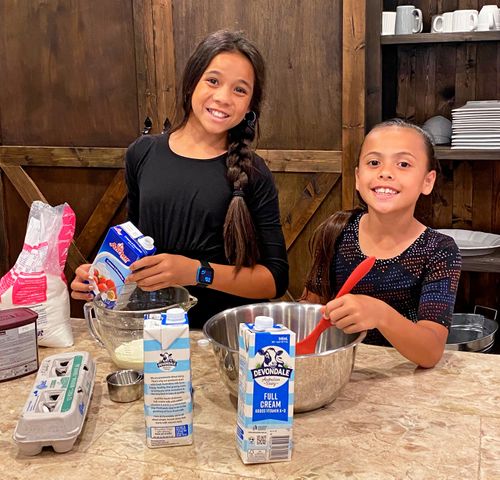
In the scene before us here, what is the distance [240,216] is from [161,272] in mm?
373

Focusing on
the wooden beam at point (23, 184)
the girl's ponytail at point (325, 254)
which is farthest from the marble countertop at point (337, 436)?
the wooden beam at point (23, 184)

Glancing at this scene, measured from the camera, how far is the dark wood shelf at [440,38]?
2.55 m

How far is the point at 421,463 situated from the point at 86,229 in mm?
2670

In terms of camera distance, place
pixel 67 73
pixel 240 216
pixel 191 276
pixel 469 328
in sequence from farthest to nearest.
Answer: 1. pixel 67 73
2. pixel 469 328
3. pixel 240 216
4. pixel 191 276

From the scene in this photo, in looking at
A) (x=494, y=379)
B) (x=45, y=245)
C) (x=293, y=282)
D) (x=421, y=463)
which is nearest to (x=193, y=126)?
(x=45, y=245)

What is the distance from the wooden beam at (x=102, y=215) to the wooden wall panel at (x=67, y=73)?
0.21m

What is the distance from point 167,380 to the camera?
0.94 meters

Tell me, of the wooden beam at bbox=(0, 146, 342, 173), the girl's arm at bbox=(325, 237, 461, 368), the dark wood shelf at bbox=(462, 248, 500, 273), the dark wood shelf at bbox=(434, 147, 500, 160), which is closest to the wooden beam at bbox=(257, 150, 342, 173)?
the wooden beam at bbox=(0, 146, 342, 173)

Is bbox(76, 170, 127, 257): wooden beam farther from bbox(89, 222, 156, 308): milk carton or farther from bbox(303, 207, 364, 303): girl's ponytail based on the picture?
bbox(89, 222, 156, 308): milk carton

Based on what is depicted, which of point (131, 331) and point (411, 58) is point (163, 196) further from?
point (411, 58)

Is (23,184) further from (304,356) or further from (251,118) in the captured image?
(304,356)

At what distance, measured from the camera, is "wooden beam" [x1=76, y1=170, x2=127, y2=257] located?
322 cm

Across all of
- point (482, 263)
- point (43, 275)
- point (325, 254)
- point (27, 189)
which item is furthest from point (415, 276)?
point (27, 189)

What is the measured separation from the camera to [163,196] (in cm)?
173
